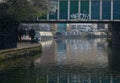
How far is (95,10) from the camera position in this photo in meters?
73.6

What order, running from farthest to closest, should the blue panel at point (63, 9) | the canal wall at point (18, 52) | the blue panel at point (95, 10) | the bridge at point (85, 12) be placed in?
the blue panel at point (63, 9), the blue panel at point (95, 10), the bridge at point (85, 12), the canal wall at point (18, 52)

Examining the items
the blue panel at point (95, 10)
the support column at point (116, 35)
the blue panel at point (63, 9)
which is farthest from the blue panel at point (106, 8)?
the support column at point (116, 35)

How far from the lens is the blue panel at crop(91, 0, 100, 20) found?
73125 millimetres

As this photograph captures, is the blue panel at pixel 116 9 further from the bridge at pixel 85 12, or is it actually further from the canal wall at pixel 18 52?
the canal wall at pixel 18 52

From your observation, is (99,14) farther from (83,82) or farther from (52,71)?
(83,82)

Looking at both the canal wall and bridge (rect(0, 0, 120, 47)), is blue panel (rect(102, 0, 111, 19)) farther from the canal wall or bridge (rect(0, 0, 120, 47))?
the canal wall

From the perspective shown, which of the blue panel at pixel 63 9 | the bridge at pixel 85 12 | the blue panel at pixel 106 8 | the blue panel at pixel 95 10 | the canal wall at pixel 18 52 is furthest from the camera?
the blue panel at pixel 63 9

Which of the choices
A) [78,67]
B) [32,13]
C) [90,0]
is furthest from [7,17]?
[90,0]

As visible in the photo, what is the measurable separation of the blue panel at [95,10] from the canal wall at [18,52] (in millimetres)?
11720

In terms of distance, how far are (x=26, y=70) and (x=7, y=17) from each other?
1438cm

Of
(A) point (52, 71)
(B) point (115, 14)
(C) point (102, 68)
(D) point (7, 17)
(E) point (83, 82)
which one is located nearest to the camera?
(E) point (83, 82)

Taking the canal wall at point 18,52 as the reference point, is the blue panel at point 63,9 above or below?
above

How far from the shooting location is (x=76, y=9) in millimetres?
73750

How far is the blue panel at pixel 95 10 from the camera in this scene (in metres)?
73.1
